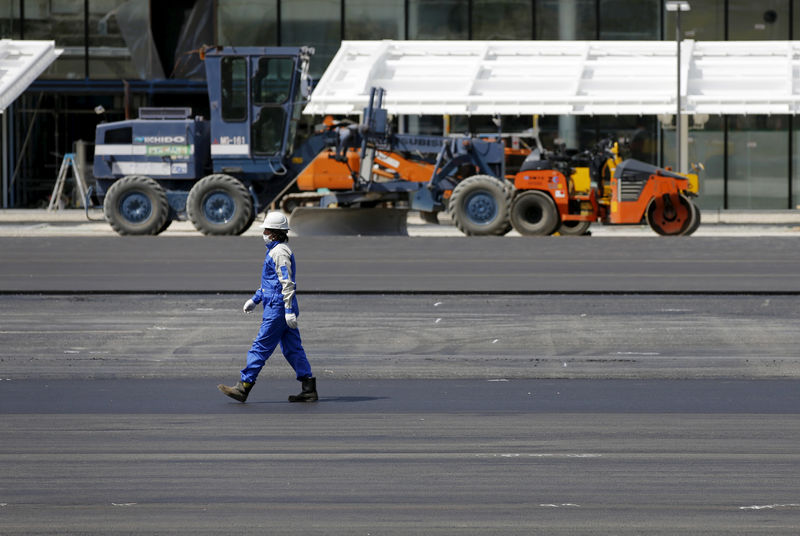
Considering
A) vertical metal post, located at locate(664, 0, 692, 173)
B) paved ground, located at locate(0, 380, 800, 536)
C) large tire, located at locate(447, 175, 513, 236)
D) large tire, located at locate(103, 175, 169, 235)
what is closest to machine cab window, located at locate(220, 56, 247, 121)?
large tire, located at locate(103, 175, 169, 235)

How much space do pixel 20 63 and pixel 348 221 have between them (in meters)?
14.6

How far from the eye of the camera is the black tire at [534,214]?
3155cm

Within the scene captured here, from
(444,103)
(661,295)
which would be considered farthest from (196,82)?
(661,295)

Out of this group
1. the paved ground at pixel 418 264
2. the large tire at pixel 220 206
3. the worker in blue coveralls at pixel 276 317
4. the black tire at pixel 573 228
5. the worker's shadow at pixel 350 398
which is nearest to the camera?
the worker in blue coveralls at pixel 276 317

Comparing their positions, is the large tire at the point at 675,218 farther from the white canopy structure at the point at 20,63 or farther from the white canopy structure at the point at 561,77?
the white canopy structure at the point at 20,63

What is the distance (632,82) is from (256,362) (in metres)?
31.4

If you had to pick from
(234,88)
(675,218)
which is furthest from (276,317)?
(234,88)

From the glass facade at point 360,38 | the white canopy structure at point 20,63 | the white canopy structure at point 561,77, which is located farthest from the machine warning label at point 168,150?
the glass facade at point 360,38

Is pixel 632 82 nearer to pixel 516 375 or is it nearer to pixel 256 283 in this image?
pixel 256 283

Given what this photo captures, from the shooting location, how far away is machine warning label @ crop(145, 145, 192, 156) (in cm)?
3328

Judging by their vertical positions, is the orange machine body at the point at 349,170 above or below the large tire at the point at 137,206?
above

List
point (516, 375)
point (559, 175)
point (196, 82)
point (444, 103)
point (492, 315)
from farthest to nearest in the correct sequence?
point (196, 82) → point (444, 103) → point (559, 175) → point (492, 315) → point (516, 375)

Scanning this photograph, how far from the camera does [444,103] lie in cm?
4050

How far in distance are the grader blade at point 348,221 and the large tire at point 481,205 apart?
1163mm
